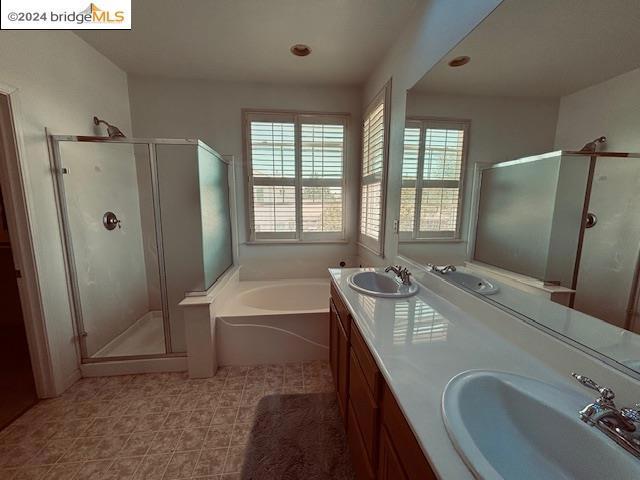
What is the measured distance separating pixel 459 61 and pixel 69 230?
2.88 m

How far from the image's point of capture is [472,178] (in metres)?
1.36

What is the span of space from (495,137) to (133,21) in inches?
99.8

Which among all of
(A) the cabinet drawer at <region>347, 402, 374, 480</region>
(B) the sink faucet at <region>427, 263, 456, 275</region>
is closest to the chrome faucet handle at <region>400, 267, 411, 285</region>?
(B) the sink faucet at <region>427, 263, 456, 275</region>

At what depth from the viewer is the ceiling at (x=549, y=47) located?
718mm

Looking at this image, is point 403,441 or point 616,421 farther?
point 403,441

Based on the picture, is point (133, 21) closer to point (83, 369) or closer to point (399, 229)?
point (399, 229)

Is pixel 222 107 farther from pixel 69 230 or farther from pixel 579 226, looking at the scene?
pixel 579 226

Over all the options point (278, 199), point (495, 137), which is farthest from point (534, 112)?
point (278, 199)

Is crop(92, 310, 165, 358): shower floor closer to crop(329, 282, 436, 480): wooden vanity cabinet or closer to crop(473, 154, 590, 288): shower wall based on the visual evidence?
crop(329, 282, 436, 480): wooden vanity cabinet

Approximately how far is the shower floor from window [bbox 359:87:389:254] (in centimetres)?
220

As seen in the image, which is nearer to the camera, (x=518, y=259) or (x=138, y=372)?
(x=518, y=259)

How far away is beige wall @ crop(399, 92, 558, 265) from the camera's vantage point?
3.18 feet

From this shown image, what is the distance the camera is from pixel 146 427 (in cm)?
162

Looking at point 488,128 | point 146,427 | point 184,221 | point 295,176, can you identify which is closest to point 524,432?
point 488,128
